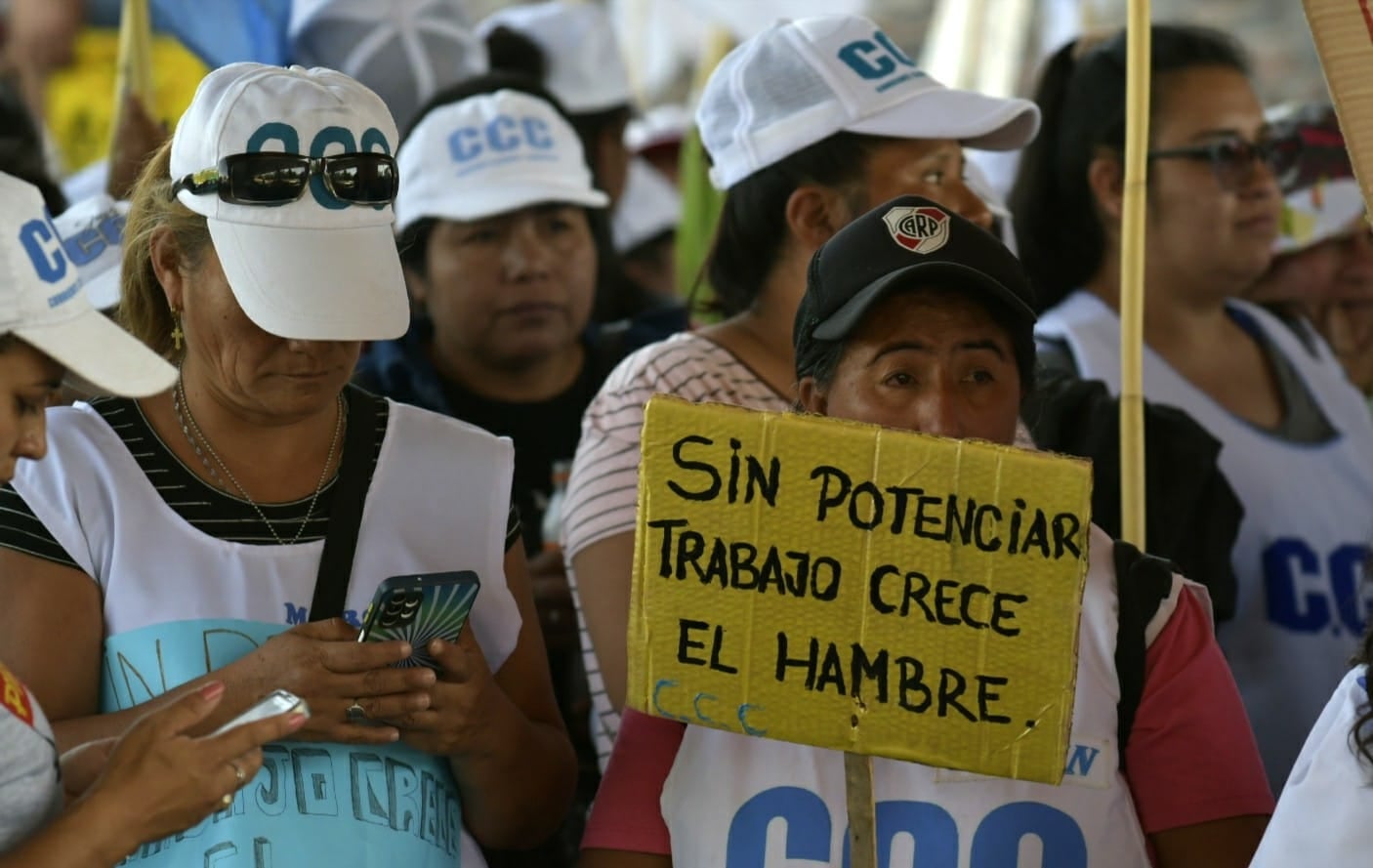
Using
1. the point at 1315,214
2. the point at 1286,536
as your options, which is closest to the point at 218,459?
the point at 1286,536

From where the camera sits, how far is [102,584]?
2203mm

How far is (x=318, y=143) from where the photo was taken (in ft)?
7.42

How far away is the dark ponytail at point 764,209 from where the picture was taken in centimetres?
295

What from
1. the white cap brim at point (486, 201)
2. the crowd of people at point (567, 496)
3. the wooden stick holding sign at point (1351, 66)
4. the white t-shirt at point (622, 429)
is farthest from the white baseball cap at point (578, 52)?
the wooden stick holding sign at point (1351, 66)

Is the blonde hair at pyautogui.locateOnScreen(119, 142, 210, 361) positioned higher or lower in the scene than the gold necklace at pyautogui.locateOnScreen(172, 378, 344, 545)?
higher

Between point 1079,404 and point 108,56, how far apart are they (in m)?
3.57

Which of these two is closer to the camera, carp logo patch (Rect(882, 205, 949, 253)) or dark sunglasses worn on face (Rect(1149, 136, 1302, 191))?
carp logo patch (Rect(882, 205, 949, 253))

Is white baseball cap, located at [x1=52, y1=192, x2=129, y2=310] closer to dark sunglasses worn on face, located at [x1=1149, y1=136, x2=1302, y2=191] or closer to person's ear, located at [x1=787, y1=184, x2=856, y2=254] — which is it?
person's ear, located at [x1=787, y1=184, x2=856, y2=254]

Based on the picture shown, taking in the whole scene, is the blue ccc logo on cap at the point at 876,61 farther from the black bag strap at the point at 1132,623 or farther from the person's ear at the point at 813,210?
the black bag strap at the point at 1132,623

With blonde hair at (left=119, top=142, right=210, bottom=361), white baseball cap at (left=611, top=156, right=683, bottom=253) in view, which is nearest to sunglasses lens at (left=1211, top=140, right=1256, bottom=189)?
blonde hair at (left=119, top=142, right=210, bottom=361)

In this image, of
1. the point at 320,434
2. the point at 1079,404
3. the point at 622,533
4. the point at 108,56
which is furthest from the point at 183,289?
the point at 108,56

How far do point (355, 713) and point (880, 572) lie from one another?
1.84ft

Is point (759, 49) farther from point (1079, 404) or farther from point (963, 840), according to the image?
point (963, 840)

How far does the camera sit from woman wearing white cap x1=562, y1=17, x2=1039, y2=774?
107 inches
